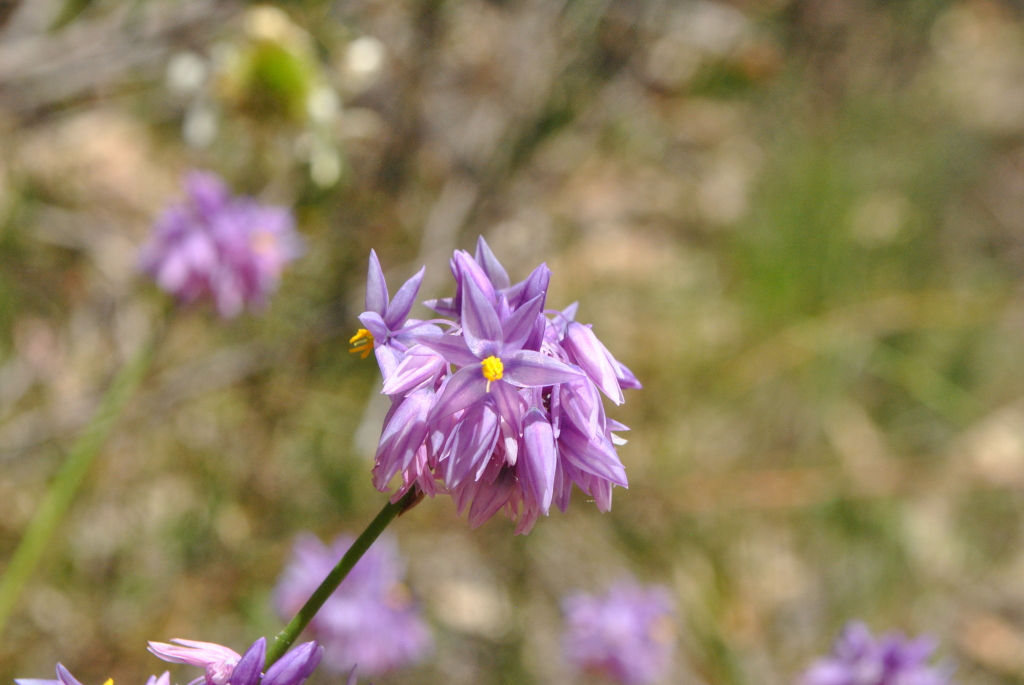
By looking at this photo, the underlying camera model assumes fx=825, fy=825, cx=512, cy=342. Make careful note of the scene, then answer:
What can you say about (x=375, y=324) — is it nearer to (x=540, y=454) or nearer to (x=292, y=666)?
(x=540, y=454)

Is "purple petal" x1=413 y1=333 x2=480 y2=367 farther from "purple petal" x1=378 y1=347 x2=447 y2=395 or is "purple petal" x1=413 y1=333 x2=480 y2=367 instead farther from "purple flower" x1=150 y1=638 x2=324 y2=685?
"purple flower" x1=150 y1=638 x2=324 y2=685

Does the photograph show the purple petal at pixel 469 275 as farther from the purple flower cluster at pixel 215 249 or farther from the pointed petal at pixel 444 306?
the purple flower cluster at pixel 215 249

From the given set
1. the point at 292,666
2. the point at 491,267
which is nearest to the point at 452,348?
the point at 491,267

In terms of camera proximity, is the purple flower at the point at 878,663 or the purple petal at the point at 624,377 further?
the purple flower at the point at 878,663

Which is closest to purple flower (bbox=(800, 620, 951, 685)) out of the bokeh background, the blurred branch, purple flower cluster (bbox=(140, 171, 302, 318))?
the bokeh background

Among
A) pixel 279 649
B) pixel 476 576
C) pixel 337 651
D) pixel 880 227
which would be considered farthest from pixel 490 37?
pixel 279 649

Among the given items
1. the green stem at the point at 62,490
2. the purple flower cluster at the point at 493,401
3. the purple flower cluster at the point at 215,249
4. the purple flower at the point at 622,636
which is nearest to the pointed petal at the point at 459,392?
the purple flower cluster at the point at 493,401
